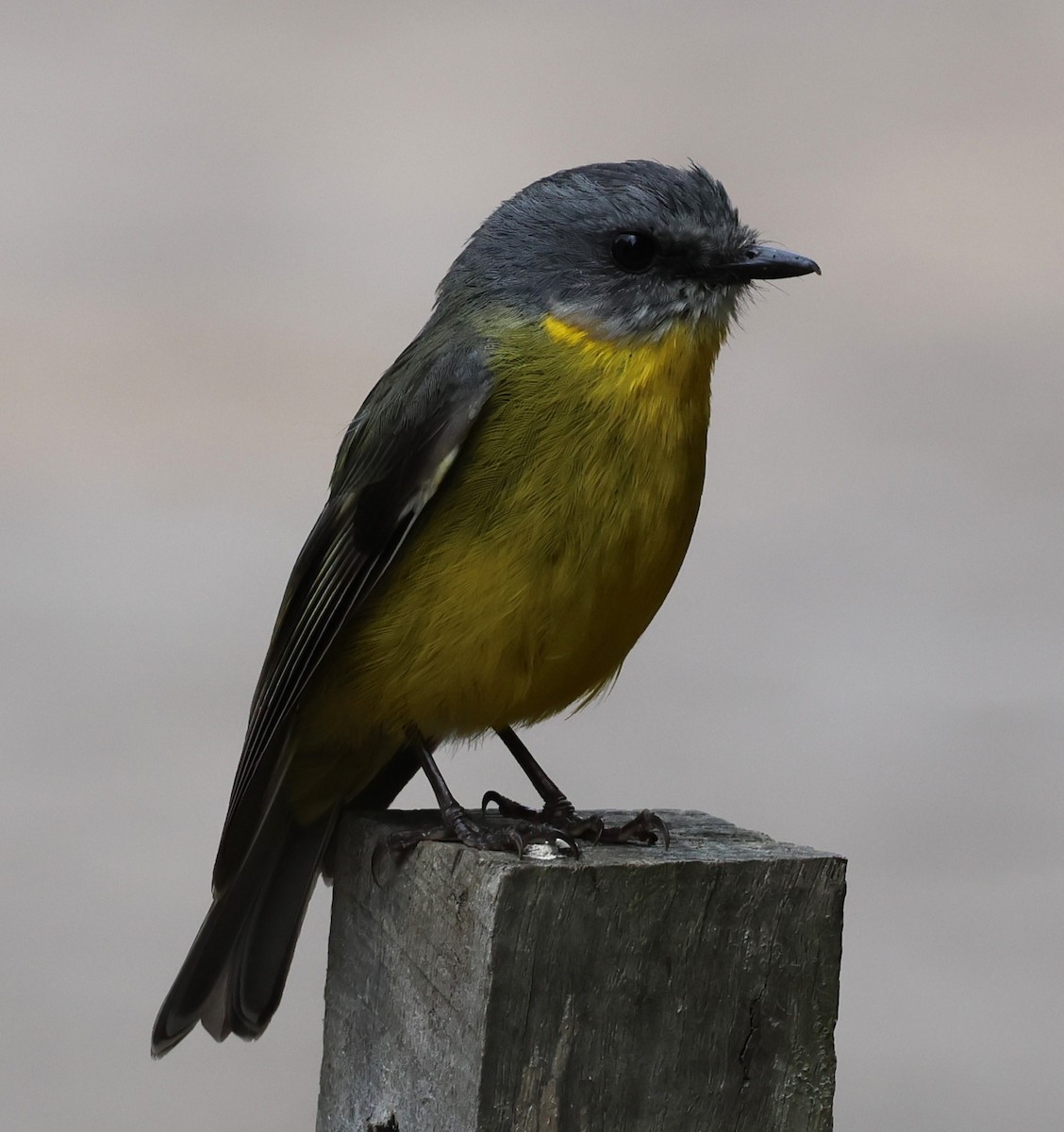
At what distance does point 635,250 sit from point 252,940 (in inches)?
70.1

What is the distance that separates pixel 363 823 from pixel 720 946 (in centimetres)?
105

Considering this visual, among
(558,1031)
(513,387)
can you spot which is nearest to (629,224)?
(513,387)

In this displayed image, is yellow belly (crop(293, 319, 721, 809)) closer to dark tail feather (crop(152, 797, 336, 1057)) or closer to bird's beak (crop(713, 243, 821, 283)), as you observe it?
bird's beak (crop(713, 243, 821, 283))

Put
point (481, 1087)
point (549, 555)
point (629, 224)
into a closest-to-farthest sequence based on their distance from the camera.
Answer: point (481, 1087)
point (549, 555)
point (629, 224)

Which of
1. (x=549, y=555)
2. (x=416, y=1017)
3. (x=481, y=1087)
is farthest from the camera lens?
(x=549, y=555)

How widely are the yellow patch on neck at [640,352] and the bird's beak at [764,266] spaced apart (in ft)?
0.41

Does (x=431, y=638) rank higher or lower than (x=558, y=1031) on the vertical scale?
higher

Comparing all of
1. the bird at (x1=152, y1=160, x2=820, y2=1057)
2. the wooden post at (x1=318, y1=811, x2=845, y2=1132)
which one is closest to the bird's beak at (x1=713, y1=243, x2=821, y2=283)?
the bird at (x1=152, y1=160, x2=820, y2=1057)

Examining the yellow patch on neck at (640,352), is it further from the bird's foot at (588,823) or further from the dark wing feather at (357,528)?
the bird's foot at (588,823)

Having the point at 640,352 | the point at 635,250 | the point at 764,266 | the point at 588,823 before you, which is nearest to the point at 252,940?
the point at 588,823

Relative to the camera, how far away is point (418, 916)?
9.09 ft

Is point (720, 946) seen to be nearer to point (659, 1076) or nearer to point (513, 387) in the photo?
point (659, 1076)

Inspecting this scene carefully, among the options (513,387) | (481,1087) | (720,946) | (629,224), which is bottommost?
(481,1087)

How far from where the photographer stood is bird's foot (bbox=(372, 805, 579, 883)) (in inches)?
113
